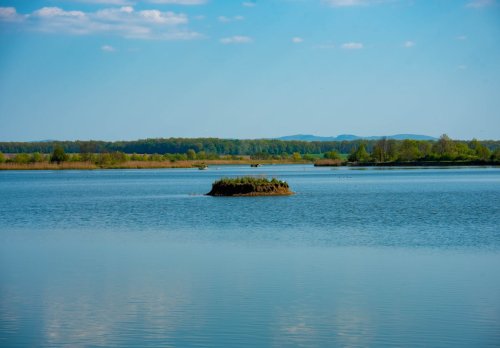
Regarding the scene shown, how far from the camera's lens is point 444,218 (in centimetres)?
3150

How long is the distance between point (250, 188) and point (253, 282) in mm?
33775

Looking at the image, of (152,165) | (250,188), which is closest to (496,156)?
(152,165)

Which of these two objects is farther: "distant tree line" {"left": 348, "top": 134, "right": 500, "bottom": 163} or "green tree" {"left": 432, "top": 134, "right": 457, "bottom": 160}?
"green tree" {"left": 432, "top": 134, "right": 457, "bottom": 160}

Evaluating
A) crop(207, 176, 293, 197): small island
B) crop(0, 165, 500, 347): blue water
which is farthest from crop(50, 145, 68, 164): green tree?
crop(0, 165, 500, 347): blue water

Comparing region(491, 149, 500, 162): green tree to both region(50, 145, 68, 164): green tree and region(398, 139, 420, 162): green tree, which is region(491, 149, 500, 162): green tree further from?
region(50, 145, 68, 164): green tree

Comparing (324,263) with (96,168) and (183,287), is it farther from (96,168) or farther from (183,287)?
(96,168)

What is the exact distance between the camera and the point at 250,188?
4975 cm

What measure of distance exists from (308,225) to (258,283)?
13.5 m

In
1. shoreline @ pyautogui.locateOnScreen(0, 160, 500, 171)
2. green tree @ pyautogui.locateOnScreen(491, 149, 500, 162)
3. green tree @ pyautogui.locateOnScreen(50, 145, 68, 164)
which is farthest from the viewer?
green tree @ pyautogui.locateOnScreen(491, 149, 500, 162)

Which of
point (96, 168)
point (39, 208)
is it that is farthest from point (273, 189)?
point (96, 168)

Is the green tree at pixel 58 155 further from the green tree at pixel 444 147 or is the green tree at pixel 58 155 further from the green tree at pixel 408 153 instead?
the green tree at pixel 444 147

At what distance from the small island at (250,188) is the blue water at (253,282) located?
17.7 m

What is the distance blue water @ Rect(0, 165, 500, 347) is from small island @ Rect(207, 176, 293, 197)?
1766 centimetres

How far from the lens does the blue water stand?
38.7 feet
